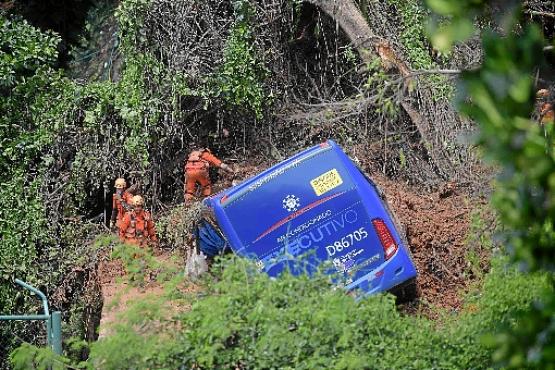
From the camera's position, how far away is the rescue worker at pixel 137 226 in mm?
14524

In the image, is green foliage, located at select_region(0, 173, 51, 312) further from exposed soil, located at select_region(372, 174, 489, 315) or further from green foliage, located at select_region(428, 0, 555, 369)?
green foliage, located at select_region(428, 0, 555, 369)

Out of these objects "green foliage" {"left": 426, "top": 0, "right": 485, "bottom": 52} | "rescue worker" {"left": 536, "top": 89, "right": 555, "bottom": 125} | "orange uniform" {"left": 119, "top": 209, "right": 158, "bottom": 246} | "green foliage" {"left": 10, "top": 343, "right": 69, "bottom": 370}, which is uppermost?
"green foliage" {"left": 426, "top": 0, "right": 485, "bottom": 52}

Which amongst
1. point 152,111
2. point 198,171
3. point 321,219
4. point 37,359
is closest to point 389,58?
point 198,171

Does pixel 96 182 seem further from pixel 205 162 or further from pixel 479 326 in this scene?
pixel 479 326

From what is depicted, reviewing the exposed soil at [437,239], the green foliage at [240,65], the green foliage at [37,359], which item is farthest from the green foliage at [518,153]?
the green foliage at [240,65]

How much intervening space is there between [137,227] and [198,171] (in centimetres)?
134

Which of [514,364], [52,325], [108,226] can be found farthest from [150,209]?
[514,364]

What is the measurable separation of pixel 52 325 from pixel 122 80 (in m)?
8.55

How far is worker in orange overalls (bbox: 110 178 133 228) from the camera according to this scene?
596 inches

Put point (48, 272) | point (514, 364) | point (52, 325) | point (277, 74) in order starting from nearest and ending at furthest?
point (514, 364) → point (52, 325) → point (48, 272) → point (277, 74)

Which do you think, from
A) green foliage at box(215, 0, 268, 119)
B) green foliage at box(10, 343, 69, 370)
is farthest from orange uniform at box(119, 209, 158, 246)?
green foliage at box(10, 343, 69, 370)

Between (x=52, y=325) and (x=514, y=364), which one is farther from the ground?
(x=514, y=364)

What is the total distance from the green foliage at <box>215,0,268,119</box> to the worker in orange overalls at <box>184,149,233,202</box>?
3.57ft

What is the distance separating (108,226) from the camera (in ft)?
52.6
